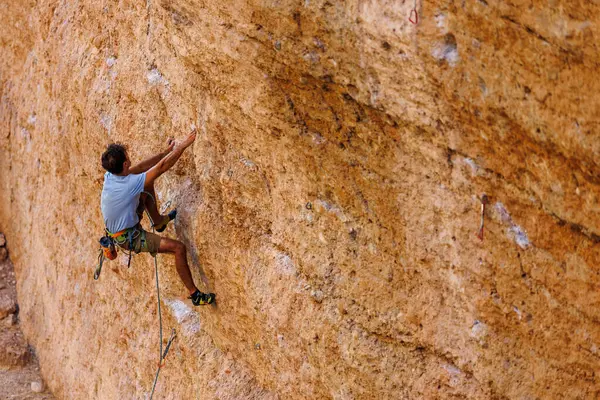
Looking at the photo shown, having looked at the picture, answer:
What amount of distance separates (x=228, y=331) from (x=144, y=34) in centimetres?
231

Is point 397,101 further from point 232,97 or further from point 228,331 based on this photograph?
point 228,331

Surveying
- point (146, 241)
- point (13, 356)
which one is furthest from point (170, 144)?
point (13, 356)

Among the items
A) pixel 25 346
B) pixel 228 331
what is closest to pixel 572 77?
pixel 228 331

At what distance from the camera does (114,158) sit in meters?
5.93

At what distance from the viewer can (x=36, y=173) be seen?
9.41m

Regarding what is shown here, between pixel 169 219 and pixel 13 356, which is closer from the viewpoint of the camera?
pixel 169 219

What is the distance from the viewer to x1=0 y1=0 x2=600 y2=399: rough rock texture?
4.11 m

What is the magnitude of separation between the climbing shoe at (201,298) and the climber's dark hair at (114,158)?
3.58 ft

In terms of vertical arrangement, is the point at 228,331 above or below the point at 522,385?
below

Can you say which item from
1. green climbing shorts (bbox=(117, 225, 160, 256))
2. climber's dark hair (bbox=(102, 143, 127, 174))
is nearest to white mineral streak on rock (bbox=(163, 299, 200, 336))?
green climbing shorts (bbox=(117, 225, 160, 256))

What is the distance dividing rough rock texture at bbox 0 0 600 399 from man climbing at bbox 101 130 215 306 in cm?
15

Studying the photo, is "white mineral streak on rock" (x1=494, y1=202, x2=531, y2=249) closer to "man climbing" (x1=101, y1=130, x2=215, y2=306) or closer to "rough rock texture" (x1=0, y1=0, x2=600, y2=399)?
"rough rock texture" (x1=0, y1=0, x2=600, y2=399)

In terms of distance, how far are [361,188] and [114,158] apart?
72.4 inches

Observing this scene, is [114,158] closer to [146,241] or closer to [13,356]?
[146,241]
